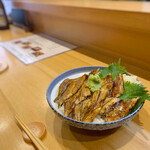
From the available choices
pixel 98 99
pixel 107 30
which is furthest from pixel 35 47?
pixel 98 99

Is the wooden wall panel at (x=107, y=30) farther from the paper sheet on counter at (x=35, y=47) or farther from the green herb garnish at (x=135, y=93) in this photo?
the green herb garnish at (x=135, y=93)

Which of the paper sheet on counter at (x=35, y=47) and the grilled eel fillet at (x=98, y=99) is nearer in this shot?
the grilled eel fillet at (x=98, y=99)

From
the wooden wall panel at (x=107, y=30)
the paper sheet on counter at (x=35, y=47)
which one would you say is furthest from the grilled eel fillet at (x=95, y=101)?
the paper sheet on counter at (x=35, y=47)

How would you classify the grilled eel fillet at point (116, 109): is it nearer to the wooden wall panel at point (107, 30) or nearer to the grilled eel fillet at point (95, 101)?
the grilled eel fillet at point (95, 101)

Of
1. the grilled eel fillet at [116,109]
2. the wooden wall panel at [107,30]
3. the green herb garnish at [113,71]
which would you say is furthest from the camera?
the wooden wall panel at [107,30]

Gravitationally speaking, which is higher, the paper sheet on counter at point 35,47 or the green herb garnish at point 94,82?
the green herb garnish at point 94,82

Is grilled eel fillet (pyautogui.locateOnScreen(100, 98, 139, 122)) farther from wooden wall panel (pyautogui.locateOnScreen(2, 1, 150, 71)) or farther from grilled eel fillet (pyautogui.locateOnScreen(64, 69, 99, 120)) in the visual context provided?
wooden wall panel (pyautogui.locateOnScreen(2, 1, 150, 71))

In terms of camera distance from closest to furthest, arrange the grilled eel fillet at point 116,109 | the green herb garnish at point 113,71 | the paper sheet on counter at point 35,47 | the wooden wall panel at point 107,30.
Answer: the grilled eel fillet at point 116,109
the green herb garnish at point 113,71
the wooden wall panel at point 107,30
the paper sheet on counter at point 35,47

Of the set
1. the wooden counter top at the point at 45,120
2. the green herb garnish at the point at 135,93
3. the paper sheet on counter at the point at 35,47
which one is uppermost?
the green herb garnish at the point at 135,93
